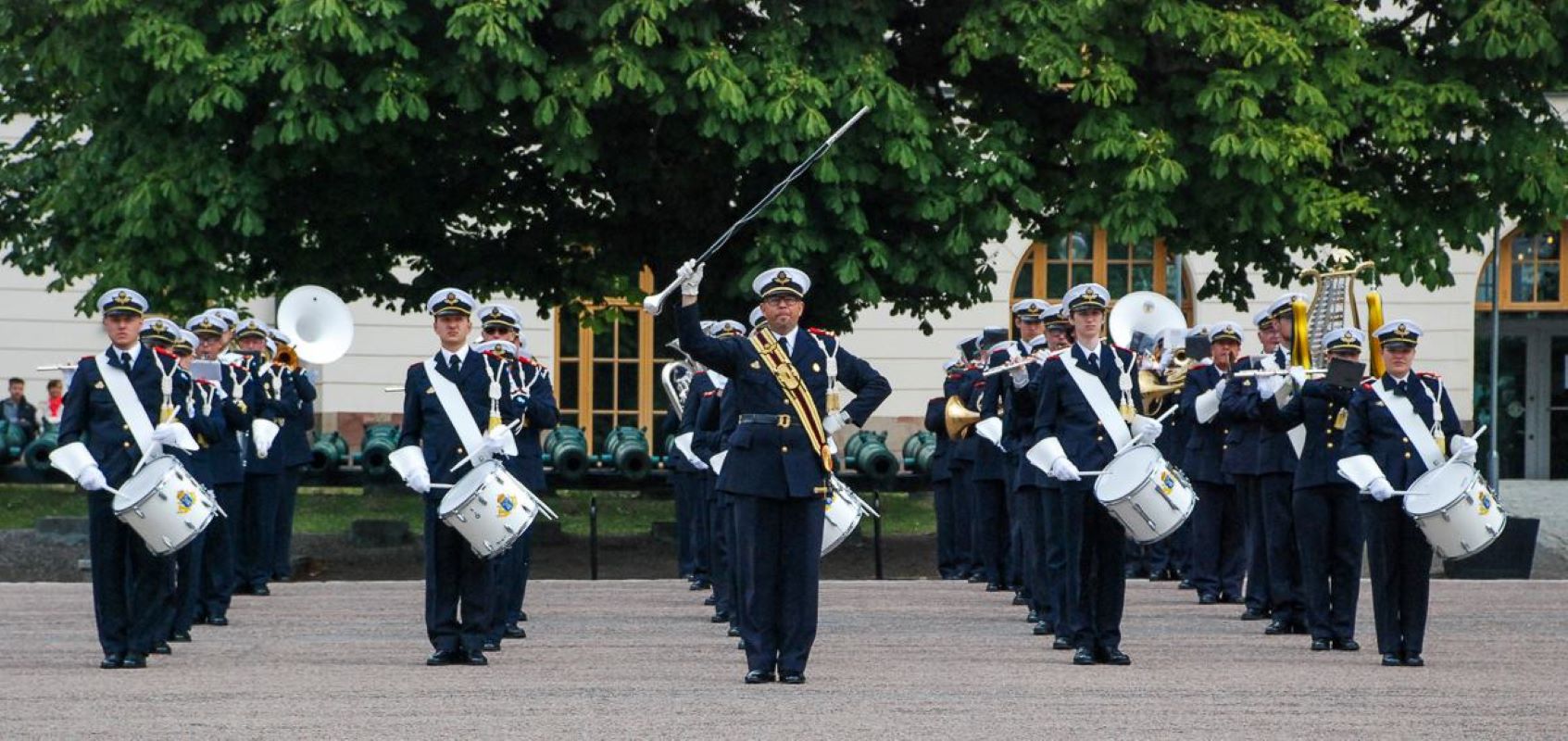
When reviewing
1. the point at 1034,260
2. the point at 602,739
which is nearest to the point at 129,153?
the point at 602,739

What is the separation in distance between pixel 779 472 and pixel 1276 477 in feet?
15.0

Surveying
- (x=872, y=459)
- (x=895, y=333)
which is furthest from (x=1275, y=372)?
(x=895, y=333)

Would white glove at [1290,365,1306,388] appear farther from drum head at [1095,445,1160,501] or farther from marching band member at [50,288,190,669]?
marching band member at [50,288,190,669]

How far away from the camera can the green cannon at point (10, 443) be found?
2914 centimetres

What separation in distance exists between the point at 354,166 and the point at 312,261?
6.36ft

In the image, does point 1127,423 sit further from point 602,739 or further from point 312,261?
point 312,261

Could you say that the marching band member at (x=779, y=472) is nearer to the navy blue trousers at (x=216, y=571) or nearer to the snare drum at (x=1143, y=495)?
the snare drum at (x=1143, y=495)

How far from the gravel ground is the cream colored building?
56.0 feet

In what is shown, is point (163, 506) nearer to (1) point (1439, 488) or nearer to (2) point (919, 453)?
(1) point (1439, 488)

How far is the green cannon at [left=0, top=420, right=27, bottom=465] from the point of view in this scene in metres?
29.1

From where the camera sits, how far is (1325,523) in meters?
Result: 14.9

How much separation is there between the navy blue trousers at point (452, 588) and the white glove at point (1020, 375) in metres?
3.13

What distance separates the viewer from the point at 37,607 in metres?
17.8

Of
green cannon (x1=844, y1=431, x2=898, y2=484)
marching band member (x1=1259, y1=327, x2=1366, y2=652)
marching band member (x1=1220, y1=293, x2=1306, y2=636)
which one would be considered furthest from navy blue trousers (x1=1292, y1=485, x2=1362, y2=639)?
green cannon (x1=844, y1=431, x2=898, y2=484)
